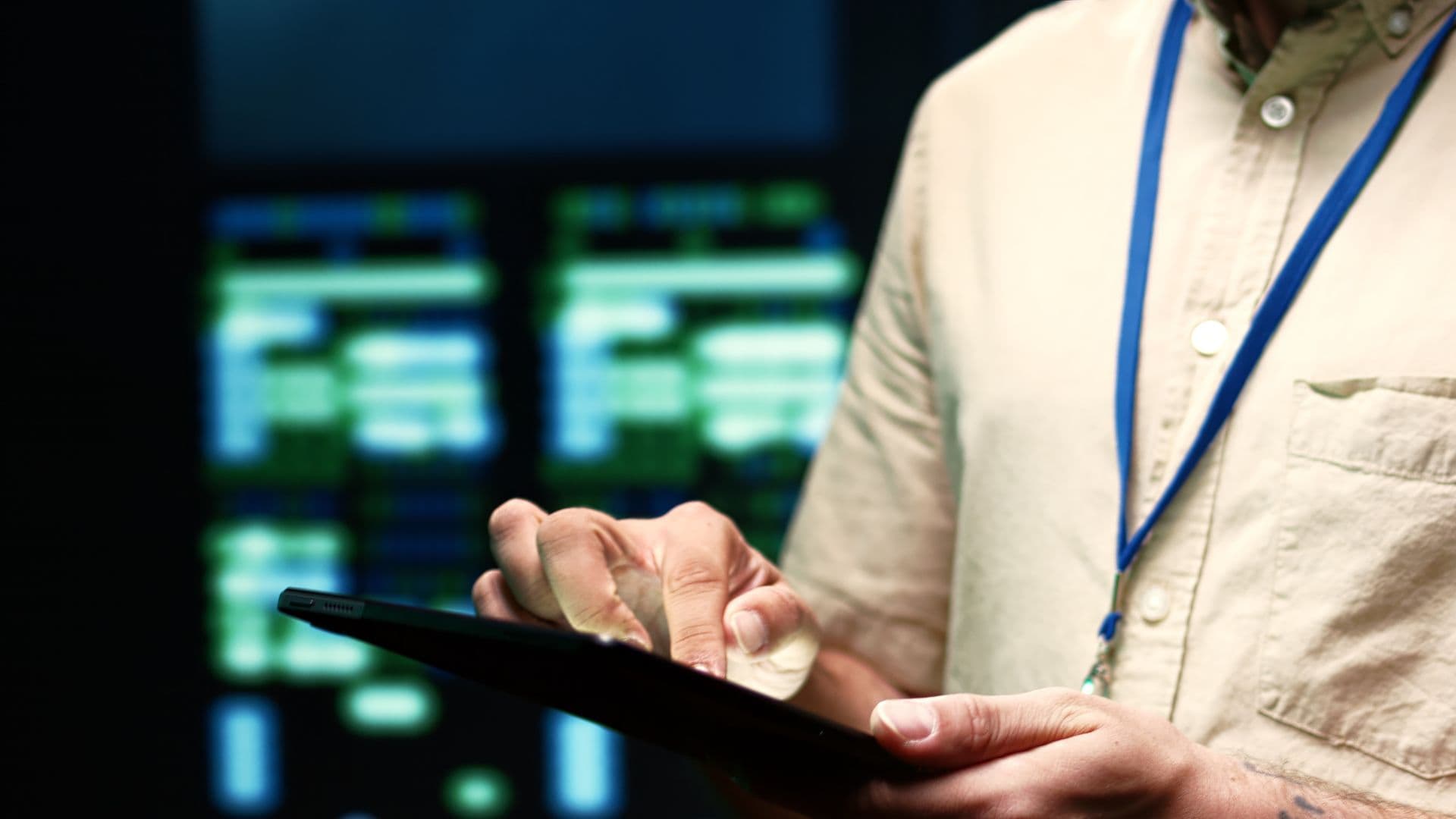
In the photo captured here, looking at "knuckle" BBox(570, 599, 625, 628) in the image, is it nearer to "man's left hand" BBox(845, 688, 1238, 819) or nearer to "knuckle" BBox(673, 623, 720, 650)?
"knuckle" BBox(673, 623, 720, 650)

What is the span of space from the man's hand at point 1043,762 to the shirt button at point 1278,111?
0.40 meters

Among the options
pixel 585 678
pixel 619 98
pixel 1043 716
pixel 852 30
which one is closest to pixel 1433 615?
pixel 1043 716

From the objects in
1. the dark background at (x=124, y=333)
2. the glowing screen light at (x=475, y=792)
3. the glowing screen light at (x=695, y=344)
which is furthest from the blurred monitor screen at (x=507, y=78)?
the glowing screen light at (x=475, y=792)

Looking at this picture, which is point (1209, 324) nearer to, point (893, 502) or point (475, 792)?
point (893, 502)

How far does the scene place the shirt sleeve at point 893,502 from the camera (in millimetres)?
996

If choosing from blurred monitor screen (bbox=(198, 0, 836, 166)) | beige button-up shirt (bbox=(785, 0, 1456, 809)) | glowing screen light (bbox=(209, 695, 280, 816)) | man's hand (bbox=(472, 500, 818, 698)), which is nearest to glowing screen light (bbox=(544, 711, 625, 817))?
glowing screen light (bbox=(209, 695, 280, 816))

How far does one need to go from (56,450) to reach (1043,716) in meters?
2.26

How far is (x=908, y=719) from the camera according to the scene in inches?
23.8

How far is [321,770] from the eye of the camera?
7.72ft

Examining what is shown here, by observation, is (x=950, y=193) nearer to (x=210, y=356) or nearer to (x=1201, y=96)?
(x=1201, y=96)

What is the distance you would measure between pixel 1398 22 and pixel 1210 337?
22 cm

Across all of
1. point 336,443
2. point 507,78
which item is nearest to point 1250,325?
point 507,78

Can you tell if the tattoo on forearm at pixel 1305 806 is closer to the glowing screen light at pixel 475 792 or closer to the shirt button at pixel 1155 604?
the shirt button at pixel 1155 604

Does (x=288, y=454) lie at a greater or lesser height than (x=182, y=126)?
lesser
